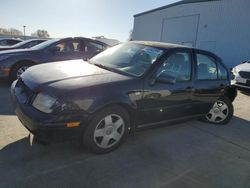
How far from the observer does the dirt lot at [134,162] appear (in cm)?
256

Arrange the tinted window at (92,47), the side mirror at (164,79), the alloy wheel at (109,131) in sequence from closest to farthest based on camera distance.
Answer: the alloy wheel at (109,131), the side mirror at (164,79), the tinted window at (92,47)

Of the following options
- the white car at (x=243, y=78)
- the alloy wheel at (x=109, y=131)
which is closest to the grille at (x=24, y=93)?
the alloy wheel at (x=109, y=131)

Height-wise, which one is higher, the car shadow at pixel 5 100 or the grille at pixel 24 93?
the grille at pixel 24 93

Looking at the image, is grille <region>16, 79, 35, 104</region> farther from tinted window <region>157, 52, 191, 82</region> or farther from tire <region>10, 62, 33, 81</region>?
tire <region>10, 62, 33, 81</region>

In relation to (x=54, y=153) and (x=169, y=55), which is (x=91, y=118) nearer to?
(x=54, y=153)

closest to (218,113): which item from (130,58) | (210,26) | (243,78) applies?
(130,58)

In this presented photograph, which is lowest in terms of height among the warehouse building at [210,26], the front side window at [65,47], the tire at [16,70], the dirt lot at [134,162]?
the dirt lot at [134,162]

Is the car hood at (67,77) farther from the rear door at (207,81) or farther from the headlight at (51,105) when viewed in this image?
the rear door at (207,81)

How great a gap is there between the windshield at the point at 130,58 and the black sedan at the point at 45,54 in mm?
1984

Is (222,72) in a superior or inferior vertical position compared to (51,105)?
superior

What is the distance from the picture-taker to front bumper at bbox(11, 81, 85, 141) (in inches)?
102

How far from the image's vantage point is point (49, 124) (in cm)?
258

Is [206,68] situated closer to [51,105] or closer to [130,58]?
[130,58]

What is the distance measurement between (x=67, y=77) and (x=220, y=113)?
3418 mm
